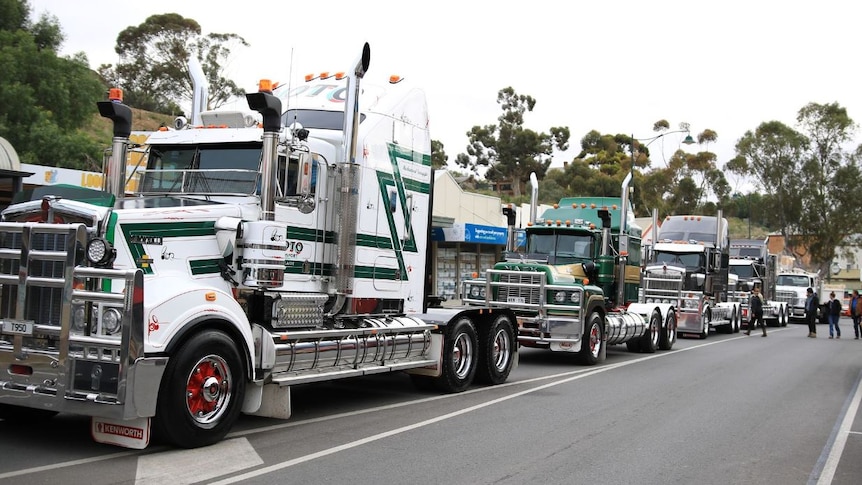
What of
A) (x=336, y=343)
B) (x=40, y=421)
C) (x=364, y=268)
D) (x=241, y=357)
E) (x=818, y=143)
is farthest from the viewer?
(x=818, y=143)

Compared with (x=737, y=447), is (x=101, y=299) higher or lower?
higher

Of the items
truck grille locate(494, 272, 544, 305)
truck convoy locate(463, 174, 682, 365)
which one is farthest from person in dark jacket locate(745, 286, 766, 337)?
truck grille locate(494, 272, 544, 305)

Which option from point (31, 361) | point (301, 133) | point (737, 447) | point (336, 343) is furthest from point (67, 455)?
point (737, 447)

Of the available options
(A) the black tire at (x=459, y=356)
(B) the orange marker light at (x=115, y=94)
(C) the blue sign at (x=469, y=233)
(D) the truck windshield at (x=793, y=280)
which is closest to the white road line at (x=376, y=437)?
(A) the black tire at (x=459, y=356)

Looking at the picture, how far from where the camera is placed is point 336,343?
8.80m

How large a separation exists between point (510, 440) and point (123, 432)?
3801 millimetres

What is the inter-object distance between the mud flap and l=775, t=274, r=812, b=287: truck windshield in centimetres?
3990

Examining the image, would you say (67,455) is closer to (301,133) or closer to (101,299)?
(101,299)

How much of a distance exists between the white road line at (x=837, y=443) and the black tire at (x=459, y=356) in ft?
15.5

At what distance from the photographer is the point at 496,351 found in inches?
488

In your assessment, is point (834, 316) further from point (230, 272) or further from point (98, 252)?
point (98, 252)

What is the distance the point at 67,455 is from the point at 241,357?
1674 mm

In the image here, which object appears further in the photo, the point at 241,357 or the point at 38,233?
the point at 241,357

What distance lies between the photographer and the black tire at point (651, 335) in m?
19.1
